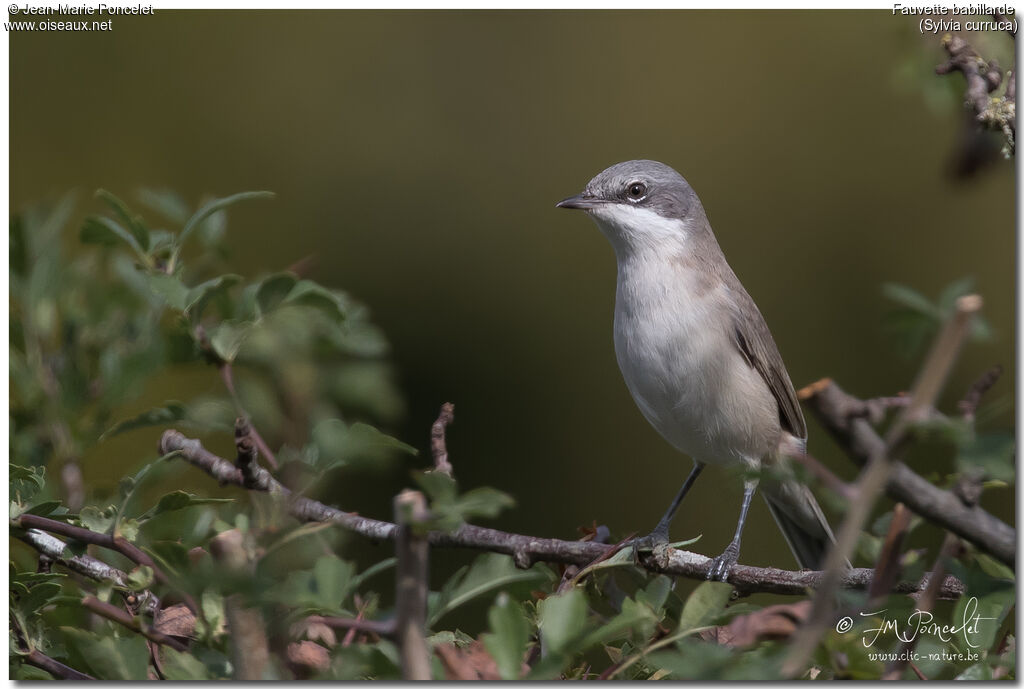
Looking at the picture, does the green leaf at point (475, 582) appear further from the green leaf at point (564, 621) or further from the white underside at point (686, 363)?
the white underside at point (686, 363)

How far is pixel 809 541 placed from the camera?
10.7 ft

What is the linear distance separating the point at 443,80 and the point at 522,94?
372 mm

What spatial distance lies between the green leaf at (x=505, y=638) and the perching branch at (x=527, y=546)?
374mm

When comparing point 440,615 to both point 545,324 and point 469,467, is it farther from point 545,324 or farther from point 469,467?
point 545,324

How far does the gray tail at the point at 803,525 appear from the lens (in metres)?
3.07

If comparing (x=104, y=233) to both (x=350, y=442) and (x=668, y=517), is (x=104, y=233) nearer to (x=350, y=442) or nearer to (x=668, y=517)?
(x=350, y=442)

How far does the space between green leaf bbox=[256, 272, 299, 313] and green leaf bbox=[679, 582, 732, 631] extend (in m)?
1.10

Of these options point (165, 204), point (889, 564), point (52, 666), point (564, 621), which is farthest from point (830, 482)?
point (165, 204)

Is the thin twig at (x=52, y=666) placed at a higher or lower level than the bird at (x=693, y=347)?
lower

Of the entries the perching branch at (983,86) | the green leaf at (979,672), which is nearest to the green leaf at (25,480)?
A: the green leaf at (979,672)

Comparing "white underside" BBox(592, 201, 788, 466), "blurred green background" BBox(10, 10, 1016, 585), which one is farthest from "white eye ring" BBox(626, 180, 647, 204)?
"blurred green background" BBox(10, 10, 1016, 585)

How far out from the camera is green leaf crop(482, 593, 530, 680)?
133 centimetres

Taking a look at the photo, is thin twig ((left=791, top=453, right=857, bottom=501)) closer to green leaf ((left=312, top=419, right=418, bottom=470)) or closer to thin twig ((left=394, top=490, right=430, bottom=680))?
thin twig ((left=394, top=490, right=430, bottom=680))

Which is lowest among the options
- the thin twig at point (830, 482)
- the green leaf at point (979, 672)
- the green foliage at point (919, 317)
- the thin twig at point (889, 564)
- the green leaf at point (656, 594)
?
the green leaf at point (979, 672)
